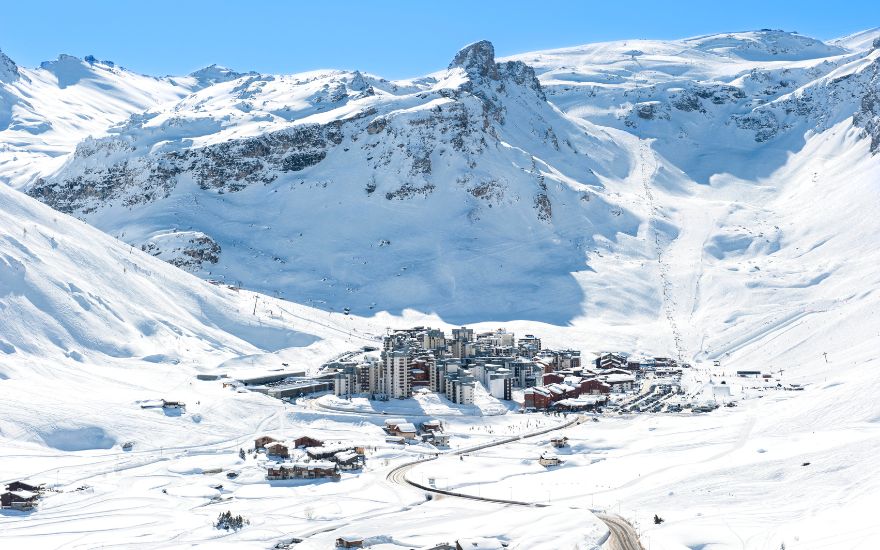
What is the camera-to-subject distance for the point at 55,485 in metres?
64.6

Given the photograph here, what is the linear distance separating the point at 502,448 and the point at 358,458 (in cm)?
1210

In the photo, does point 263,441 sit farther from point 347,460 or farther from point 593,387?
point 593,387

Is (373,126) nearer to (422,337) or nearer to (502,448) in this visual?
A: (422,337)

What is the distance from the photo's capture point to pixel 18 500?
196 feet

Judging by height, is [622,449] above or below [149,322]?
below

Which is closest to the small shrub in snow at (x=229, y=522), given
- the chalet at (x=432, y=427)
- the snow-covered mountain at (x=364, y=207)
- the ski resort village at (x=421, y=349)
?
the ski resort village at (x=421, y=349)

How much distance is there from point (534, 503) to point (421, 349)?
5024cm

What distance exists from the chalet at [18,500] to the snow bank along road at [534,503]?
22.2m

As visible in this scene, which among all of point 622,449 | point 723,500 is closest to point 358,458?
point 622,449

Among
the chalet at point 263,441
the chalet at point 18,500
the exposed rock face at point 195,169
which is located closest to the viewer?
the chalet at point 18,500

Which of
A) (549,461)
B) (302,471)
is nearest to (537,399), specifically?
(549,461)

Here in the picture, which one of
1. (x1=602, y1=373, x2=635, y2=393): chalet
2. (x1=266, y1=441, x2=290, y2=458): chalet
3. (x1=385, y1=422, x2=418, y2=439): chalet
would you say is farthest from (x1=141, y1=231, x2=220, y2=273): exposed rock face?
(x1=266, y1=441, x2=290, y2=458): chalet

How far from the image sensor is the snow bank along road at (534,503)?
50.3 m

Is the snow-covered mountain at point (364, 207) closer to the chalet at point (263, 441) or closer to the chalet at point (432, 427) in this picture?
Answer: the chalet at point (432, 427)
